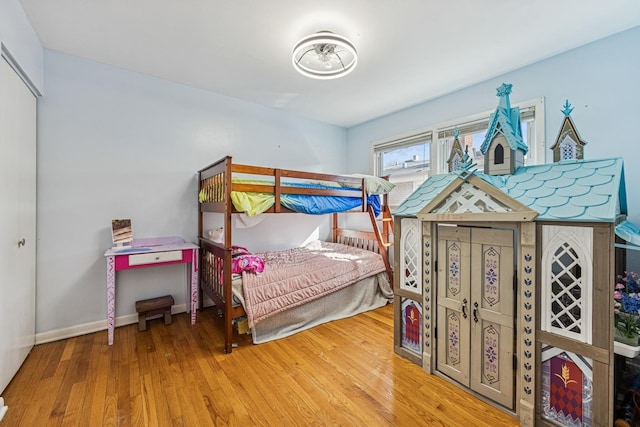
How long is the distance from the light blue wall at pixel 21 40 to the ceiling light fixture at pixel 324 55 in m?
1.81

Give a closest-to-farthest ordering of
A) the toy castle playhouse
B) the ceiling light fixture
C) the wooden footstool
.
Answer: the toy castle playhouse < the ceiling light fixture < the wooden footstool

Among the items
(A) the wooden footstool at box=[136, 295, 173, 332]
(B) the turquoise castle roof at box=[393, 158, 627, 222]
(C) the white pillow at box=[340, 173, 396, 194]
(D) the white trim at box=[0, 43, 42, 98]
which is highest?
(D) the white trim at box=[0, 43, 42, 98]

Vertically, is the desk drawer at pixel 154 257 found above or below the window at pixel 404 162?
below

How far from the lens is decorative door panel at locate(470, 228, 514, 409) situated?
5.15ft

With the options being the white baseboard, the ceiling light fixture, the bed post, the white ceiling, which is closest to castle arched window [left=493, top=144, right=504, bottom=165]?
the white ceiling

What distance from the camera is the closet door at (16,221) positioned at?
172 cm

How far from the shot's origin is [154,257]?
8.24ft

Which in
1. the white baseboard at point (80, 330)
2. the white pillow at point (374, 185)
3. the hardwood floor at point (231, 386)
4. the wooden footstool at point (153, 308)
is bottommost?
the hardwood floor at point (231, 386)

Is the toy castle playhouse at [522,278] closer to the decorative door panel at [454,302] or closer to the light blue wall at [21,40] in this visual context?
the decorative door panel at [454,302]

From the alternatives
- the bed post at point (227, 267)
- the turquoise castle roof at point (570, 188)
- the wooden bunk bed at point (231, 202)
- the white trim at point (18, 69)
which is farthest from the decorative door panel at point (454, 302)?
the white trim at point (18, 69)

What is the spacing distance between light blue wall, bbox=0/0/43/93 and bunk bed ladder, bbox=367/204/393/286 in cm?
327

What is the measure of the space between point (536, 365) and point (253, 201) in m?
2.23

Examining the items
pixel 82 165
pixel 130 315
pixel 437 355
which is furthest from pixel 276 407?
pixel 82 165

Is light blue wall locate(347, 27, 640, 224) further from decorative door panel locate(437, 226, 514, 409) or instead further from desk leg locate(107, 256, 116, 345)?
desk leg locate(107, 256, 116, 345)
